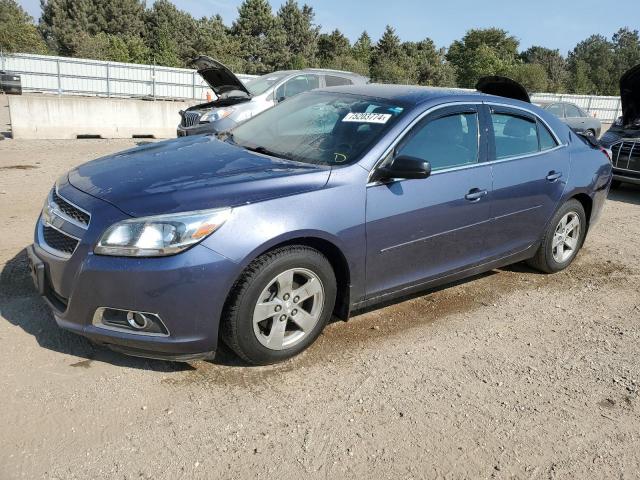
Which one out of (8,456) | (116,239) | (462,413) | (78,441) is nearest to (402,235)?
(462,413)

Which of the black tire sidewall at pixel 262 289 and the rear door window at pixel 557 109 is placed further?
the rear door window at pixel 557 109

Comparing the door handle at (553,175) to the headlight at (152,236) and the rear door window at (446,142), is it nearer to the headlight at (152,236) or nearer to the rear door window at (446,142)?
the rear door window at (446,142)

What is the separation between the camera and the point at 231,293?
3.02m

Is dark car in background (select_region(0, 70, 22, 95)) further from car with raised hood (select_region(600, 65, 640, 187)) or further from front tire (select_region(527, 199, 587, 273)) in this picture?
front tire (select_region(527, 199, 587, 273))

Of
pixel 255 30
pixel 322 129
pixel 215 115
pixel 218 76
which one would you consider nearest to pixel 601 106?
pixel 218 76

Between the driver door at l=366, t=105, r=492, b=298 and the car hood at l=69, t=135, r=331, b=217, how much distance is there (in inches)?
20.9

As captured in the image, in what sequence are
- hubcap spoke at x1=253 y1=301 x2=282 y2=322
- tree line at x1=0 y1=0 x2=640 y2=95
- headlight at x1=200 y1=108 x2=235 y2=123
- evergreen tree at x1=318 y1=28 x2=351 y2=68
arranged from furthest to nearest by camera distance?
evergreen tree at x1=318 y1=28 x2=351 y2=68 → tree line at x1=0 y1=0 x2=640 y2=95 → headlight at x1=200 y1=108 x2=235 y2=123 → hubcap spoke at x1=253 y1=301 x2=282 y2=322

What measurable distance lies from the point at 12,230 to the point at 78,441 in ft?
11.6

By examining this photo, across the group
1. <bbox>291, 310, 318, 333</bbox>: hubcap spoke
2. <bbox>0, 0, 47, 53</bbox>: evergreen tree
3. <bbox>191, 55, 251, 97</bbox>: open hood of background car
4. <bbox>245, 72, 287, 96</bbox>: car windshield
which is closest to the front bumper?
<bbox>291, 310, 318, 333</bbox>: hubcap spoke

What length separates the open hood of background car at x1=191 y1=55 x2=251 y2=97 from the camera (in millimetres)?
9734

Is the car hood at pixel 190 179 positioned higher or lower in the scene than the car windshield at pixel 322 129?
lower

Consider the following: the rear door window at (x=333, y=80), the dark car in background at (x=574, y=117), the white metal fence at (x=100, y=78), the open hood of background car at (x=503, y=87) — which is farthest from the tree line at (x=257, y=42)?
the open hood of background car at (x=503, y=87)

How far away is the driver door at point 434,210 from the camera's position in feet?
11.6

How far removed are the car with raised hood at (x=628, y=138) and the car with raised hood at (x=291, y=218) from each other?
17.4 ft
